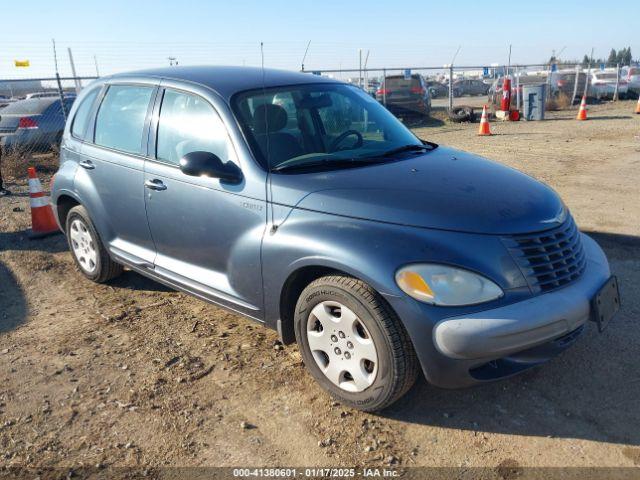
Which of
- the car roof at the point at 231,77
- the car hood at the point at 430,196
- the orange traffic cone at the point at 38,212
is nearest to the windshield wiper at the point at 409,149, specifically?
the car hood at the point at 430,196

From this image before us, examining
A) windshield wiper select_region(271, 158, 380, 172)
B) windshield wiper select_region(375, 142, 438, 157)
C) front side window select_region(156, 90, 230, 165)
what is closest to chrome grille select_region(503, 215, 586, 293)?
windshield wiper select_region(271, 158, 380, 172)

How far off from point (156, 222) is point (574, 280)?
2711mm

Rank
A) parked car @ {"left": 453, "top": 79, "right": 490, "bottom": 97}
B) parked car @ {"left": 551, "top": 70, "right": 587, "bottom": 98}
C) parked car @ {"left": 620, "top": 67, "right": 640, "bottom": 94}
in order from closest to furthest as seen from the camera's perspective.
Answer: parked car @ {"left": 551, "top": 70, "right": 587, "bottom": 98} → parked car @ {"left": 620, "top": 67, "right": 640, "bottom": 94} → parked car @ {"left": 453, "top": 79, "right": 490, "bottom": 97}

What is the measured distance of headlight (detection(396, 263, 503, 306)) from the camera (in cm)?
266

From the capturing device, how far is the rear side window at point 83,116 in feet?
15.9

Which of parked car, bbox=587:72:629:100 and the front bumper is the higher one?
parked car, bbox=587:72:629:100

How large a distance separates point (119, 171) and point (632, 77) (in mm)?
26728

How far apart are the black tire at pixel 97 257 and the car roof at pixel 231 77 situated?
1257mm

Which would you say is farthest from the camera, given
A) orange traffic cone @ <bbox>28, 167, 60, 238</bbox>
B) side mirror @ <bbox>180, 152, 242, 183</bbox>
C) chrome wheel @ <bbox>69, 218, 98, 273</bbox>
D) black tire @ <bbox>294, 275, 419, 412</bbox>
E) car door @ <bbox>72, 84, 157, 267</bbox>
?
orange traffic cone @ <bbox>28, 167, 60, 238</bbox>

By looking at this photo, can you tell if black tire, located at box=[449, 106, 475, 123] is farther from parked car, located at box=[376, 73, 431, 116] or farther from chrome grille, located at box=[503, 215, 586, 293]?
chrome grille, located at box=[503, 215, 586, 293]

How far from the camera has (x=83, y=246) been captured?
5.08 meters

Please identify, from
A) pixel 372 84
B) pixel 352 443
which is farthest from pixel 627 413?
pixel 372 84

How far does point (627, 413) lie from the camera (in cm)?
297

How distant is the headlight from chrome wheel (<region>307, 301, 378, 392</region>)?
354 mm
